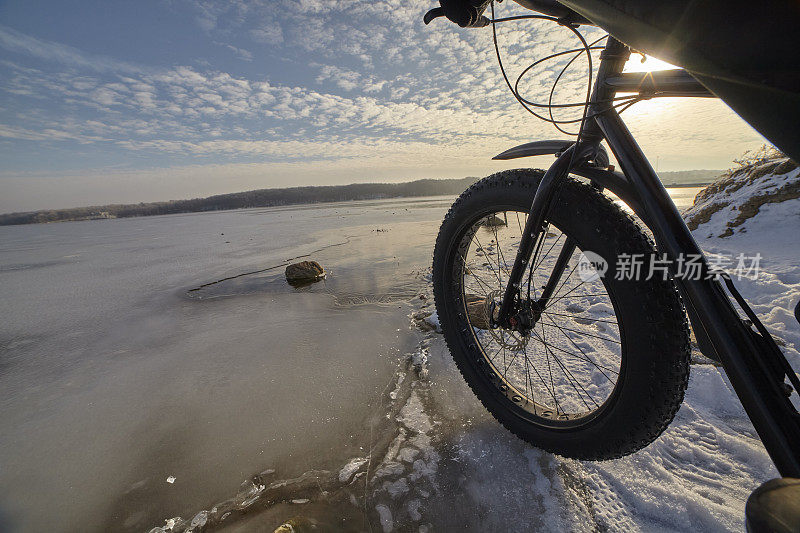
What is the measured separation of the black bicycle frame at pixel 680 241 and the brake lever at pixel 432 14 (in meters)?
0.72

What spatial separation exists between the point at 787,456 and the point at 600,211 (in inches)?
32.9

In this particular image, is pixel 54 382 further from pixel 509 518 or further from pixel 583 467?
pixel 583 467

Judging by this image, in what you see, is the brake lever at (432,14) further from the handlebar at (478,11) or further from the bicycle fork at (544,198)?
the bicycle fork at (544,198)

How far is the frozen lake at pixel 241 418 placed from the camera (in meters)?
1.33

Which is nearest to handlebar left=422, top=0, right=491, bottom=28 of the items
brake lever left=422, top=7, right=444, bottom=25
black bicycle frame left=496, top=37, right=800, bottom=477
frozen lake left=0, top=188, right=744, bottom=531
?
brake lever left=422, top=7, right=444, bottom=25

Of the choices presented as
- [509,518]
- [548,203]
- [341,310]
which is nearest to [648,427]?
[509,518]

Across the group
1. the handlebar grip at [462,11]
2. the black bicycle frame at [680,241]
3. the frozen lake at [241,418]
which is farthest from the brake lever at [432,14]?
the frozen lake at [241,418]

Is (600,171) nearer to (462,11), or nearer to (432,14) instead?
(462,11)

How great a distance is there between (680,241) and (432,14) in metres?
1.38

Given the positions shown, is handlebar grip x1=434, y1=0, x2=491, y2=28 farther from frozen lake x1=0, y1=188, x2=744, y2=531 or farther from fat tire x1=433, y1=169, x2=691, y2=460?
frozen lake x1=0, y1=188, x2=744, y2=531

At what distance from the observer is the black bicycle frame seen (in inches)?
32.7

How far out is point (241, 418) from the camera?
189cm

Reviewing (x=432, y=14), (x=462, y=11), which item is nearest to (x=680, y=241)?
(x=462, y=11)

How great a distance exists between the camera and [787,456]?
2.59ft
